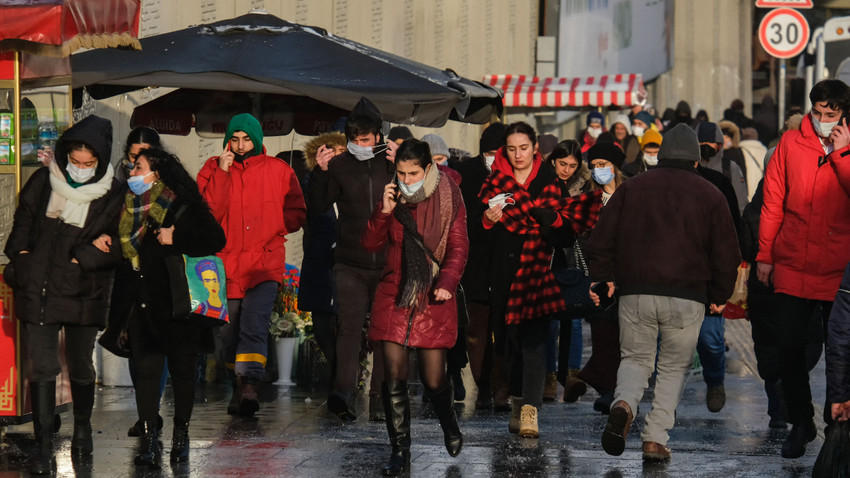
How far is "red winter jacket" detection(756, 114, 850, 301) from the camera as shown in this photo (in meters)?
9.77

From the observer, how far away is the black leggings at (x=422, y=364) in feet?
30.4

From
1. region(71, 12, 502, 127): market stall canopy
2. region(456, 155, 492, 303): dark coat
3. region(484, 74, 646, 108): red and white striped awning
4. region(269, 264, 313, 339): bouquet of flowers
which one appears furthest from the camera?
region(484, 74, 646, 108): red and white striped awning

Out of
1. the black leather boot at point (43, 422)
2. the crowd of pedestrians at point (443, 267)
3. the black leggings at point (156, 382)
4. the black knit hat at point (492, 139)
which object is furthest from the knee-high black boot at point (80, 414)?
the black knit hat at point (492, 139)

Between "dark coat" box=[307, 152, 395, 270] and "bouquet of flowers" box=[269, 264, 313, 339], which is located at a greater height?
"dark coat" box=[307, 152, 395, 270]

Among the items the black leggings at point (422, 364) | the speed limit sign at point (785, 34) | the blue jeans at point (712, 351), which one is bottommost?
Answer: the blue jeans at point (712, 351)

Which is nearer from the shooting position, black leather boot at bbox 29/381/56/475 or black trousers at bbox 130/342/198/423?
black leather boot at bbox 29/381/56/475

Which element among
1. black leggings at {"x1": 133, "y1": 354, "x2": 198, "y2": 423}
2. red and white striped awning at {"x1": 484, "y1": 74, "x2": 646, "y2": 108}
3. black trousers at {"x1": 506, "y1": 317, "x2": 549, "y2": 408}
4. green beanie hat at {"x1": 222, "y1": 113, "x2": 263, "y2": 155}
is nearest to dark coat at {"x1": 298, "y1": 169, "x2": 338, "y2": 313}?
green beanie hat at {"x1": 222, "y1": 113, "x2": 263, "y2": 155}

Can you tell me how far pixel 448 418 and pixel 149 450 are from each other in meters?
1.53

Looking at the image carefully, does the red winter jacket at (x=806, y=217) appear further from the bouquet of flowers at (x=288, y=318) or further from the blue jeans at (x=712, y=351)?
the bouquet of flowers at (x=288, y=318)

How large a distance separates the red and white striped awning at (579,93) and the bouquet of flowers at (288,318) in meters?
11.5

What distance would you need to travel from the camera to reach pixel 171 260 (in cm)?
935

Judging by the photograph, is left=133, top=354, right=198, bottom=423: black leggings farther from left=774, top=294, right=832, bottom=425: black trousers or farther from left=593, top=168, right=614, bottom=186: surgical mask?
left=593, top=168, right=614, bottom=186: surgical mask

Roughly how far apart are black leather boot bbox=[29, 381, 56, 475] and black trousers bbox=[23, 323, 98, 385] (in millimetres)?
52

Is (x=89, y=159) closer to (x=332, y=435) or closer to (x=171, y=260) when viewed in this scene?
(x=171, y=260)
